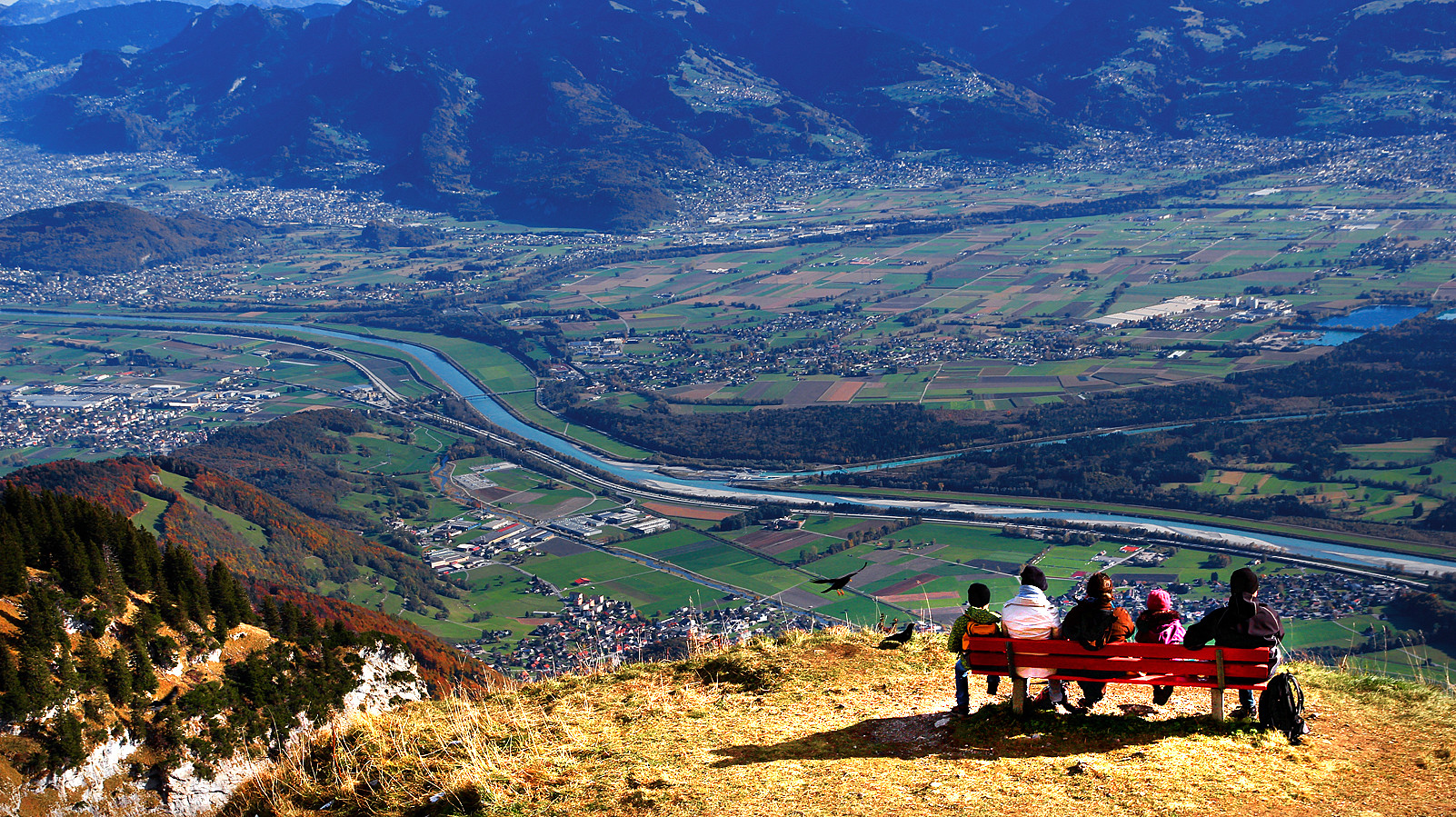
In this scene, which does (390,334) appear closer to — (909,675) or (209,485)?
(209,485)

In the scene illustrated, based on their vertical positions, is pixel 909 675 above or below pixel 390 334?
below

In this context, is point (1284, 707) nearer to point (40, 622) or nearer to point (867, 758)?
point (867, 758)

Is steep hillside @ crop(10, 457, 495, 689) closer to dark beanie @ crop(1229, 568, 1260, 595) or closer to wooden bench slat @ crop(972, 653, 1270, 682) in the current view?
wooden bench slat @ crop(972, 653, 1270, 682)

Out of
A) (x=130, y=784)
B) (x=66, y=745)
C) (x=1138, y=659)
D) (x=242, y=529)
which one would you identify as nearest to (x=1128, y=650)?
(x=1138, y=659)

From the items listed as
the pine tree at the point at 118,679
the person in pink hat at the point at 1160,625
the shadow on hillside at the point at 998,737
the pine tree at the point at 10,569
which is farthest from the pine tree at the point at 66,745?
the person in pink hat at the point at 1160,625

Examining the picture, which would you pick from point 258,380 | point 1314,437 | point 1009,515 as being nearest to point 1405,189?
point 1314,437

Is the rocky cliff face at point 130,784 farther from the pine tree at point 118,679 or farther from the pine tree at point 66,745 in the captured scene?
the pine tree at point 118,679
